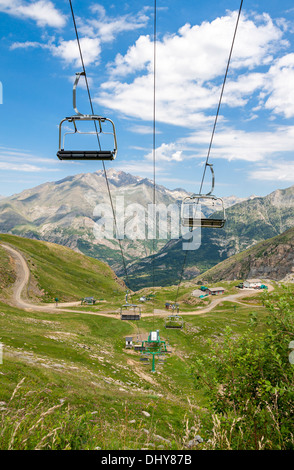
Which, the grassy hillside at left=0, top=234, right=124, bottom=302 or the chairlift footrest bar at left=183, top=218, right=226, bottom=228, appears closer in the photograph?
the chairlift footrest bar at left=183, top=218, right=226, bottom=228

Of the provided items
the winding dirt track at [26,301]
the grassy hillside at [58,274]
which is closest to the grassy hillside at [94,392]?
the winding dirt track at [26,301]

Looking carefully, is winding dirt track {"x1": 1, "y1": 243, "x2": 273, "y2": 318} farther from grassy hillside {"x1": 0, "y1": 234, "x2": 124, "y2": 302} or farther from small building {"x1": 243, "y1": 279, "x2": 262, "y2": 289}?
small building {"x1": 243, "y1": 279, "x2": 262, "y2": 289}

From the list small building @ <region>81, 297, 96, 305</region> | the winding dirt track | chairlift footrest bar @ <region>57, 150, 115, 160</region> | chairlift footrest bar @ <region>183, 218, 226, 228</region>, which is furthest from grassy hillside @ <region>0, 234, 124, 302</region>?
chairlift footrest bar @ <region>57, 150, 115, 160</region>

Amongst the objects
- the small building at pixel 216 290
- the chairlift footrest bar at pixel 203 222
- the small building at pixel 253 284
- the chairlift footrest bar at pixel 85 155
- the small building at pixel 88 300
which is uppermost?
the chairlift footrest bar at pixel 85 155

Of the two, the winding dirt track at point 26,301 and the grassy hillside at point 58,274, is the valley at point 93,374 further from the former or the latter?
the grassy hillside at point 58,274

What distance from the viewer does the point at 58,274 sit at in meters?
142

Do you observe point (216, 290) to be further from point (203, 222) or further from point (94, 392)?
point (203, 222)

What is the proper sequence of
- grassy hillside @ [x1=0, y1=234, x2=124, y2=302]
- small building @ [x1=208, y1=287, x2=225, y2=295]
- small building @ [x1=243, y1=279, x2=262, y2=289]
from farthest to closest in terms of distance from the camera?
1. small building @ [x1=208, y1=287, x2=225, y2=295]
2. small building @ [x1=243, y1=279, x2=262, y2=289]
3. grassy hillside @ [x1=0, y1=234, x2=124, y2=302]

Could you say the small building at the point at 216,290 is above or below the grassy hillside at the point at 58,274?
below

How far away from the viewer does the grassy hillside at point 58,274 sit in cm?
11219

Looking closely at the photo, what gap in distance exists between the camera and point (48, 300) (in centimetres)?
10506

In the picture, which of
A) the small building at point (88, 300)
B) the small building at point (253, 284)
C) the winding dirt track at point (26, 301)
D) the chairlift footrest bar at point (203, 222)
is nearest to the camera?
the chairlift footrest bar at point (203, 222)

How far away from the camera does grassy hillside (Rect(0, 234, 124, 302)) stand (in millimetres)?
112188
